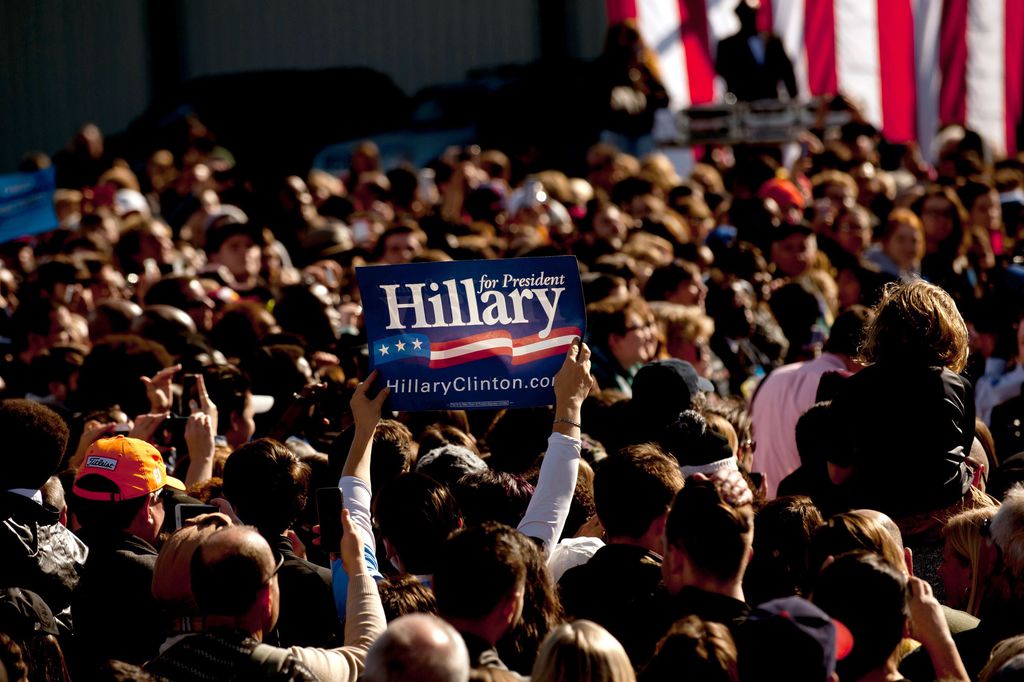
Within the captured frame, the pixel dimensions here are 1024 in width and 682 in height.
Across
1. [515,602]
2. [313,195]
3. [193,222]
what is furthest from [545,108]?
[515,602]

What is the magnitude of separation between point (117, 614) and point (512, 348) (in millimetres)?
1388

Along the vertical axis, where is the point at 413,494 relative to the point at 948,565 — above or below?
above

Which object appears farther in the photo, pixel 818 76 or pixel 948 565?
pixel 818 76

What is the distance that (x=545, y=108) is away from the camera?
51.2ft

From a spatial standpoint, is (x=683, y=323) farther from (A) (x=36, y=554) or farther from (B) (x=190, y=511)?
(A) (x=36, y=554)

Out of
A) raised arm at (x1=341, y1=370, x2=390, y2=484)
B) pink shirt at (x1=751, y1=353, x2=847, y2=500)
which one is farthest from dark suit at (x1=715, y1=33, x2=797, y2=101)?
raised arm at (x1=341, y1=370, x2=390, y2=484)

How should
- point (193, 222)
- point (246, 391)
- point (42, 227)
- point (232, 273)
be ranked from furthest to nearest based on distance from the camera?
point (193, 222) < point (42, 227) < point (232, 273) < point (246, 391)

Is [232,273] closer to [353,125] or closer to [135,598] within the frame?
[135,598]

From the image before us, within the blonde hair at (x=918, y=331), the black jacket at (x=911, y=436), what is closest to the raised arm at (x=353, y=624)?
the black jacket at (x=911, y=436)

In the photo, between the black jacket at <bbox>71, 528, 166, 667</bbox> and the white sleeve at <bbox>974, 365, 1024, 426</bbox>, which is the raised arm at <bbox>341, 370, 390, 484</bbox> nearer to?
the black jacket at <bbox>71, 528, 166, 667</bbox>

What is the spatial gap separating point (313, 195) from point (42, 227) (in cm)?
341

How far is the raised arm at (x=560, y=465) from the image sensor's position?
3959mm

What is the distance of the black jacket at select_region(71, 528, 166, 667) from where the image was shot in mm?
3775

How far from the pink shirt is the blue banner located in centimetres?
574
